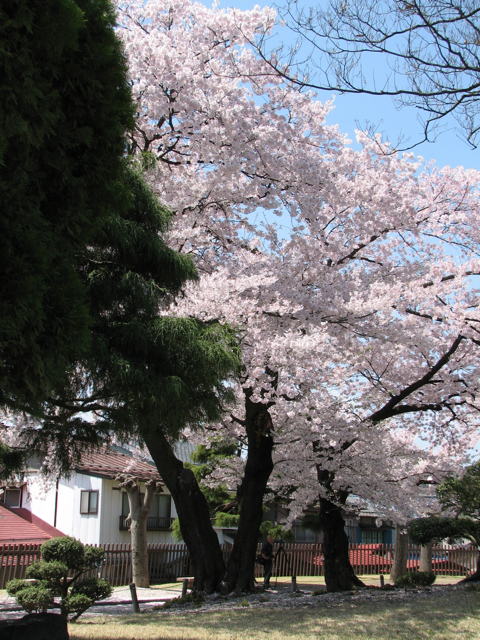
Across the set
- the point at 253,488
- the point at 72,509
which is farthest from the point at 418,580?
the point at 72,509

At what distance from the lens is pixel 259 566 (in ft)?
65.2

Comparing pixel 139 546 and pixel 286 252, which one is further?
pixel 139 546

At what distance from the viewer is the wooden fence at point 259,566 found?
14883 millimetres

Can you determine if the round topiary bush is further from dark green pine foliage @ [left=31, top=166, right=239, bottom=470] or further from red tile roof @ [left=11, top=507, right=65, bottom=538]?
red tile roof @ [left=11, top=507, right=65, bottom=538]

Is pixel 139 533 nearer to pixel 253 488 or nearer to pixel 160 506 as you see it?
pixel 160 506

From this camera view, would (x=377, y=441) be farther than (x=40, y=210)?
Yes

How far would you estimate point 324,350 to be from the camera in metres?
9.42

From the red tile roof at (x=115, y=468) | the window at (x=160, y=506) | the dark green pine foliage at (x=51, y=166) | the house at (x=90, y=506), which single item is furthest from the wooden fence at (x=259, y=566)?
the dark green pine foliage at (x=51, y=166)

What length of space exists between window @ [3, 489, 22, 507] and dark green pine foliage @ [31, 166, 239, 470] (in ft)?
54.8

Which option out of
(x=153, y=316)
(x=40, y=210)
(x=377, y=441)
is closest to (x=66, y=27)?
(x=40, y=210)

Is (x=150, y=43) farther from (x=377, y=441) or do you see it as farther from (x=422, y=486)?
(x=422, y=486)

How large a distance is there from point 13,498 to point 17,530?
2706mm

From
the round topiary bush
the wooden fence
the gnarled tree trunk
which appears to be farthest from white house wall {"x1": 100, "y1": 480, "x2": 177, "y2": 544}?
the round topiary bush

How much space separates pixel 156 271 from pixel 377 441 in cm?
908
